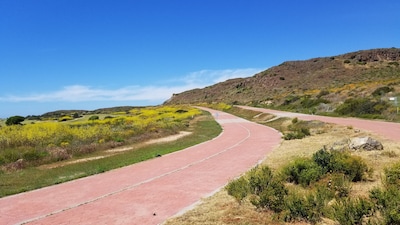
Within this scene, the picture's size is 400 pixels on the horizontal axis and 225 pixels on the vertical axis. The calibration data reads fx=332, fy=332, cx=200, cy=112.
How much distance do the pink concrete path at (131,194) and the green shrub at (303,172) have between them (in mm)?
1887

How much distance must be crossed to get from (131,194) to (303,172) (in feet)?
15.0

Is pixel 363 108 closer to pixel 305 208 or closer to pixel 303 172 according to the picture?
pixel 303 172

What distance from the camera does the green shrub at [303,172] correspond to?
8383 mm

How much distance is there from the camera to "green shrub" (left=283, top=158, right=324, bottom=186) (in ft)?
27.5

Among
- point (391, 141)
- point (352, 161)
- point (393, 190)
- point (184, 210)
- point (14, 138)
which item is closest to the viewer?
point (393, 190)

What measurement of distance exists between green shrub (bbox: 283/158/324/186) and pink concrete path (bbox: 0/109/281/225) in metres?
1.89

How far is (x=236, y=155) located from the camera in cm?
1462

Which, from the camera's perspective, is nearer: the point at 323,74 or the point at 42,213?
the point at 42,213

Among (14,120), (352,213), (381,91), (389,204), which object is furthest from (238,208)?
(14,120)

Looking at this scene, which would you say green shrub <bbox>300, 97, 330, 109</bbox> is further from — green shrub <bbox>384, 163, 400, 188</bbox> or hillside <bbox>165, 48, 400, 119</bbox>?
green shrub <bbox>384, 163, 400, 188</bbox>

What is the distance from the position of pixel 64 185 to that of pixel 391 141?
13130mm

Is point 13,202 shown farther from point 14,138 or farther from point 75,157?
point 14,138

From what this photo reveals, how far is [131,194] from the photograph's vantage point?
8906 millimetres

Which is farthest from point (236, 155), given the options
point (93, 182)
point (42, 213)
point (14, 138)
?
point (14, 138)
